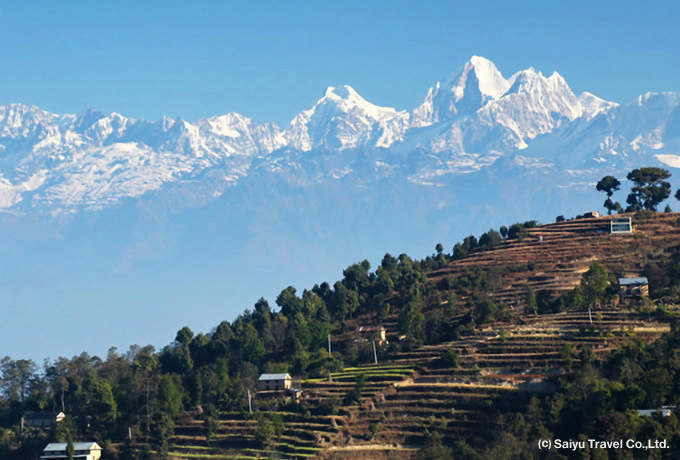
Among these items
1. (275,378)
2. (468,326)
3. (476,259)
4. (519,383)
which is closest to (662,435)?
(519,383)

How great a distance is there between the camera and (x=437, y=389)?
91.1 meters

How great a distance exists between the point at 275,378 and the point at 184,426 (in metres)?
8.95

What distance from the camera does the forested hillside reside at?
8294 centimetres

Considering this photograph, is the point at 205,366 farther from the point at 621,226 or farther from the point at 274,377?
the point at 621,226

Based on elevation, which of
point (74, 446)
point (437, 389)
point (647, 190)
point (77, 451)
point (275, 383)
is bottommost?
point (77, 451)

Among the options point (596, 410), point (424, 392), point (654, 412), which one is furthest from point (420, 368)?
point (654, 412)

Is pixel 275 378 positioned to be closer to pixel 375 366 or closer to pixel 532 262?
pixel 375 366

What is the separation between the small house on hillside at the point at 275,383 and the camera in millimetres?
100375

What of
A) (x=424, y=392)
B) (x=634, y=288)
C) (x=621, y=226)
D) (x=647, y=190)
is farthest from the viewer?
(x=647, y=190)

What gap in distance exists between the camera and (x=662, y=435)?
73.2 m

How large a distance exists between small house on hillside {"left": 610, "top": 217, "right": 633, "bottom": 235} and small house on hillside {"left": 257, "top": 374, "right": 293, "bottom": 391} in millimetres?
42981

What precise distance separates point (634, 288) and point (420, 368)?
21.0 meters

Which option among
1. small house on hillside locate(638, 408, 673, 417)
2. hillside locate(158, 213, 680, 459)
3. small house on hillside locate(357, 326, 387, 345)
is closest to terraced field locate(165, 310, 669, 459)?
hillside locate(158, 213, 680, 459)

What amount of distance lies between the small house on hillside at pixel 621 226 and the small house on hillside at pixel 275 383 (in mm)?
42981
